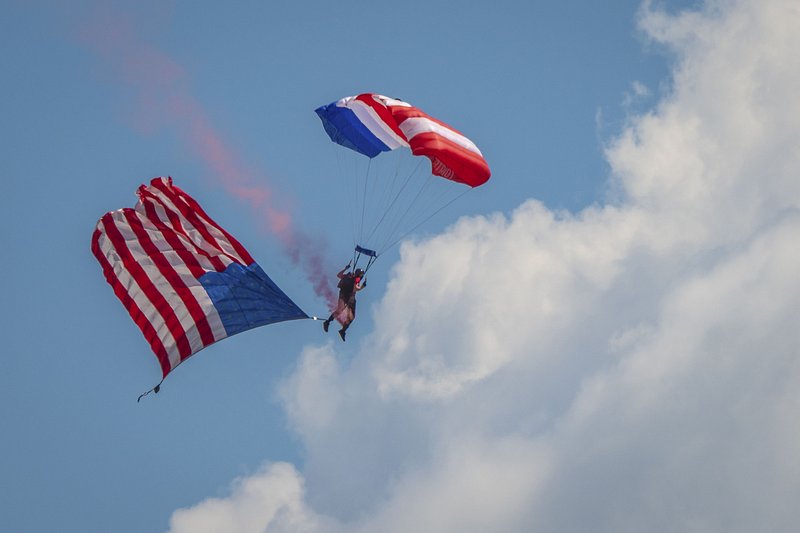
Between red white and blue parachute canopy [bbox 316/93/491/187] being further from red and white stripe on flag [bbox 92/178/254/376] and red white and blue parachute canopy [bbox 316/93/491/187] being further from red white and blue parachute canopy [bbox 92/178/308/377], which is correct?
red and white stripe on flag [bbox 92/178/254/376]

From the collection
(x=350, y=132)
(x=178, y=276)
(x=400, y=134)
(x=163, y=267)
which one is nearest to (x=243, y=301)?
(x=178, y=276)

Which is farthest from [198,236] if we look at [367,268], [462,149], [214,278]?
[462,149]

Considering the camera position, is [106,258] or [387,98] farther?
[387,98]

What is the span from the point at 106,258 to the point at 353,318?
5.91 metres

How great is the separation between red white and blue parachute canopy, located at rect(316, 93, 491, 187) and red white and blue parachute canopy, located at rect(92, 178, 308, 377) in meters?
4.21

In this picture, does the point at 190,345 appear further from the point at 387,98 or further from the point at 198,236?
the point at 387,98

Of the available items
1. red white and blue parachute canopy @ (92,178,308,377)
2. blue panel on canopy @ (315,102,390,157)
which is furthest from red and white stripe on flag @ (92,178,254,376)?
blue panel on canopy @ (315,102,390,157)

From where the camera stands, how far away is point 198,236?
1302 inches

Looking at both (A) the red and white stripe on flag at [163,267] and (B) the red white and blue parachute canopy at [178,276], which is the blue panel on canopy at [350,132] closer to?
(B) the red white and blue parachute canopy at [178,276]

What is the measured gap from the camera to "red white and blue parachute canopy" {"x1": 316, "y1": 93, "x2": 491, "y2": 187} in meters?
32.7

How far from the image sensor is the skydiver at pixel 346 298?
32844 mm

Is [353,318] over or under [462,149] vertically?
under

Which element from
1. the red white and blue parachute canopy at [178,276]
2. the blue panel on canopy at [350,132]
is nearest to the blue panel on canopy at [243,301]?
the red white and blue parachute canopy at [178,276]

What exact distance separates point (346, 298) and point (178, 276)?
13.0ft
